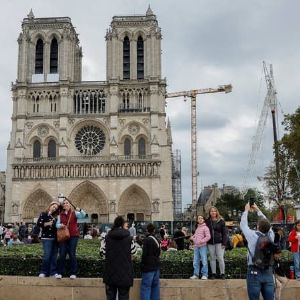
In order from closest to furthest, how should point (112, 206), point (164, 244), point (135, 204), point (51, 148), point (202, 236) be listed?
1. point (202, 236)
2. point (164, 244)
3. point (112, 206)
4. point (135, 204)
5. point (51, 148)

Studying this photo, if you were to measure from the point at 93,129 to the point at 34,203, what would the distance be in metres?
10.9

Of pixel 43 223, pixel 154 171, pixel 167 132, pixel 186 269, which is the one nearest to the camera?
pixel 43 223

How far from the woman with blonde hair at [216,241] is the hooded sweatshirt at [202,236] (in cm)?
10

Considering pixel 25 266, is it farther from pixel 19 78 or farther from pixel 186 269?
pixel 19 78

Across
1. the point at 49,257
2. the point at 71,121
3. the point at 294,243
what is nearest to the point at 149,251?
the point at 49,257

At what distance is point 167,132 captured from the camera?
193 ft

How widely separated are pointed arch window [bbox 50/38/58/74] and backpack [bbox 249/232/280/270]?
55632 mm

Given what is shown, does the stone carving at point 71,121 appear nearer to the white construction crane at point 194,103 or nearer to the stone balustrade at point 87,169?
the stone balustrade at point 87,169

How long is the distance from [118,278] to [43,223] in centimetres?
260

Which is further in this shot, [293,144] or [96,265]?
[293,144]

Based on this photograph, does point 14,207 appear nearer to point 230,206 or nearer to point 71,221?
point 230,206

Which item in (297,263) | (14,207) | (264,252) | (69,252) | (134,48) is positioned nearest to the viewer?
(264,252)

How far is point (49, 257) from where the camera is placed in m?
9.84

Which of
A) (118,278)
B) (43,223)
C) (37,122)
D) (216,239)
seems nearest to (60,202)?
(43,223)
